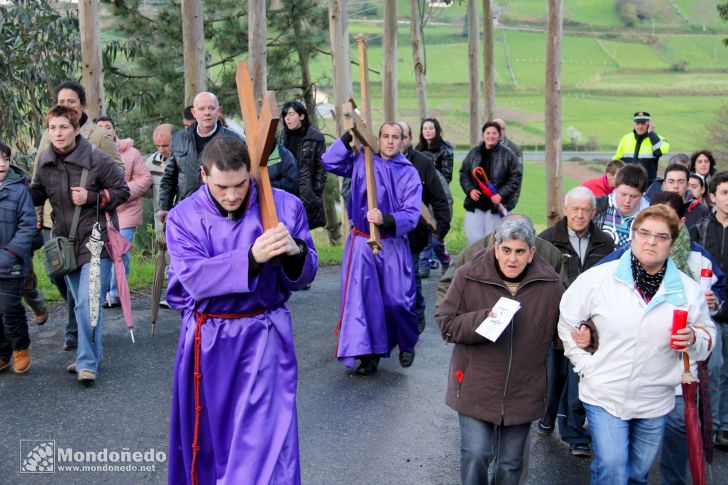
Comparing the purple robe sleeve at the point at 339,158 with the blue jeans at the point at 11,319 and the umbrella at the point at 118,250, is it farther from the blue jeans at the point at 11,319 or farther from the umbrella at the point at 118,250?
the blue jeans at the point at 11,319

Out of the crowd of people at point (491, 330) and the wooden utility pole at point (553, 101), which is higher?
the wooden utility pole at point (553, 101)

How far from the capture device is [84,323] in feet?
23.6

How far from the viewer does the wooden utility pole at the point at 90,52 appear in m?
12.2

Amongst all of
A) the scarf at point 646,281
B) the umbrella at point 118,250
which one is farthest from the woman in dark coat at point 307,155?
the scarf at point 646,281

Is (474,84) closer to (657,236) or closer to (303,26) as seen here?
(303,26)

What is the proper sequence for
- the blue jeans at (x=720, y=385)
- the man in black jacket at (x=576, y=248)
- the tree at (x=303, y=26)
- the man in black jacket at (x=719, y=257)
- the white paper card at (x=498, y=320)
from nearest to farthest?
the white paper card at (x=498, y=320), the man in black jacket at (x=576, y=248), the man in black jacket at (x=719, y=257), the blue jeans at (x=720, y=385), the tree at (x=303, y=26)

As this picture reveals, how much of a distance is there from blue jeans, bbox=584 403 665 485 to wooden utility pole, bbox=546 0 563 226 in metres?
10.6

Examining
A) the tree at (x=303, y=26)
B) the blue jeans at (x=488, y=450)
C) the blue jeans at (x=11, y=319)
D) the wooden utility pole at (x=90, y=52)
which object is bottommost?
the blue jeans at (x=488, y=450)

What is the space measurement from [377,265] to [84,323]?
8.31ft

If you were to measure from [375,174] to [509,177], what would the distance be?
151 inches

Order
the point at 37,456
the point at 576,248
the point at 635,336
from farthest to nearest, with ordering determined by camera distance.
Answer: the point at 576,248 → the point at 37,456 → the point at 635,336

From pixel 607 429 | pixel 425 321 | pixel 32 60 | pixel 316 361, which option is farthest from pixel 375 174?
pixel 32 60

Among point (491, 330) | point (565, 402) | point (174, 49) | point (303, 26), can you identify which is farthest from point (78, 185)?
point (303, 26)

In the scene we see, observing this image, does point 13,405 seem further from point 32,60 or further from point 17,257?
point 32,60
